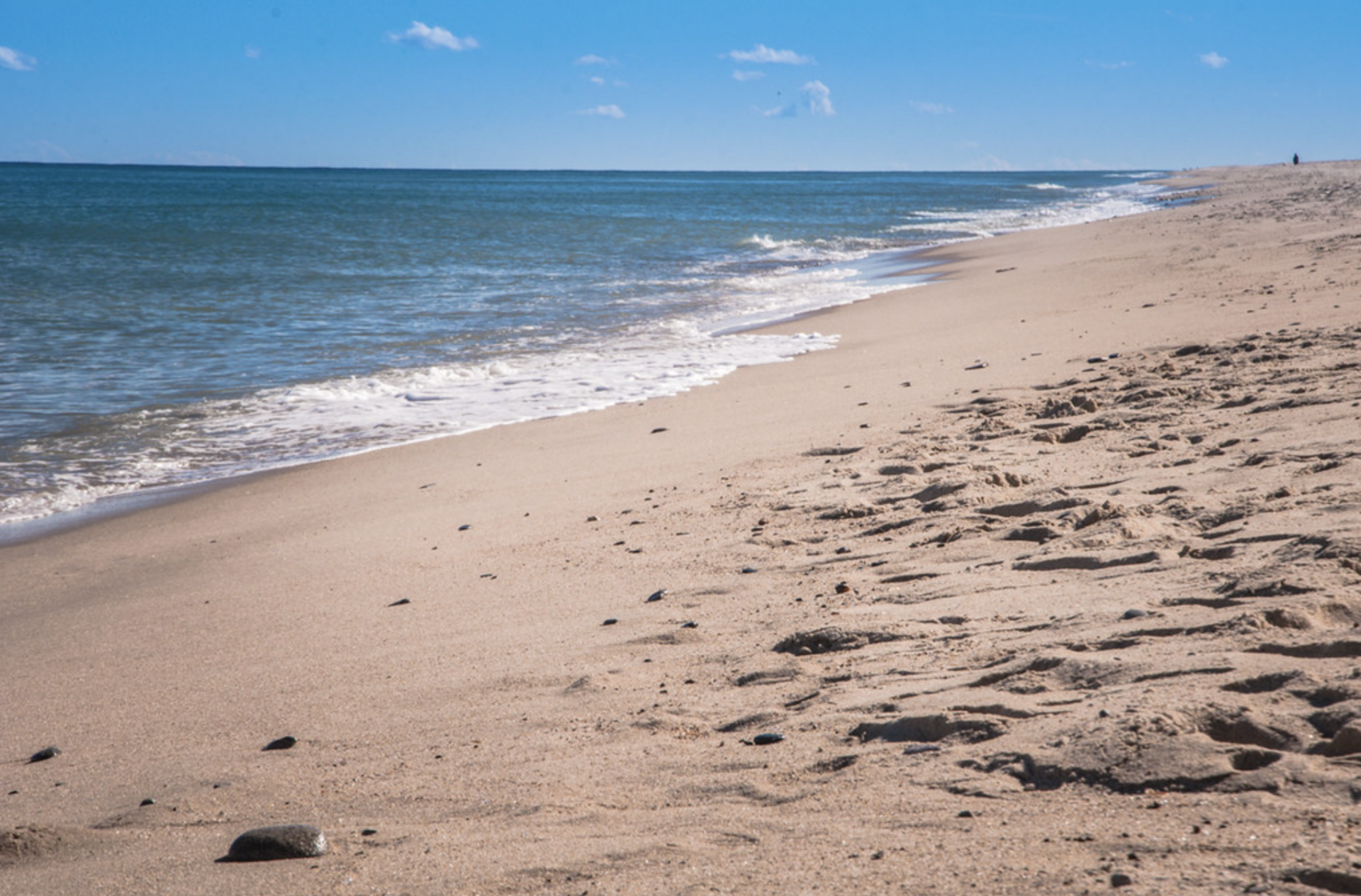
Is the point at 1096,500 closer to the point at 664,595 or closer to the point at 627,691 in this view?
the point at 664,595

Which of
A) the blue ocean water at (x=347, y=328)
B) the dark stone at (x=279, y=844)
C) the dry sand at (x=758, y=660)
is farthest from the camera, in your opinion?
the blue ocean water at (x=347, y=328)

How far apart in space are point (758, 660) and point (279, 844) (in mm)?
1421

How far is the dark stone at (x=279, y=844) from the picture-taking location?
216cm

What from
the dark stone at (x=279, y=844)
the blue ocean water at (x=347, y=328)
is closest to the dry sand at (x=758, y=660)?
the dark stone at (x=279, y=844)

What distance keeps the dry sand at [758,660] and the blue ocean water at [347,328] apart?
1573 mm

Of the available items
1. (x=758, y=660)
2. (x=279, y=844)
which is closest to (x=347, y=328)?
(x=758, y=660)

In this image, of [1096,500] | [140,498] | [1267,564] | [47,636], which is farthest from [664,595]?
[140,498]

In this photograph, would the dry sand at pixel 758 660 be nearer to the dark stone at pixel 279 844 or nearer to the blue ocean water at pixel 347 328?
the dark stone at pixel 279 844

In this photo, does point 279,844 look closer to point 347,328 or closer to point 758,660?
point 758,660

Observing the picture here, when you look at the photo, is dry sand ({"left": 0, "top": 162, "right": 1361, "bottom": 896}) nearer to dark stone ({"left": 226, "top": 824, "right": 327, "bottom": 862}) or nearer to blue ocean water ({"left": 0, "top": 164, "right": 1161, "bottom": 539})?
dark stone ({"left": 226, "top": 824, "right": 327, "bottom": 862})

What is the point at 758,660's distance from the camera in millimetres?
2963

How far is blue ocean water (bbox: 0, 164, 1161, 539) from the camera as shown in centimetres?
761

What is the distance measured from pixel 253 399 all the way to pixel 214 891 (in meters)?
7.51

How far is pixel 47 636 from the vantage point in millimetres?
4152
